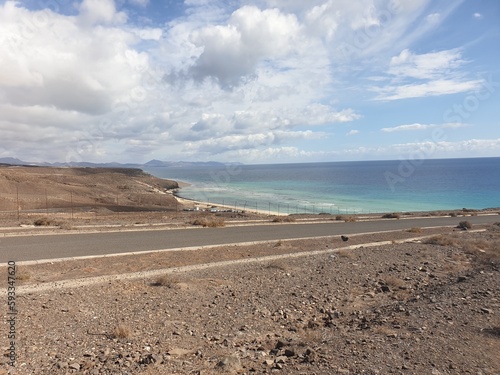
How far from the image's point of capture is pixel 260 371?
6.06 meters

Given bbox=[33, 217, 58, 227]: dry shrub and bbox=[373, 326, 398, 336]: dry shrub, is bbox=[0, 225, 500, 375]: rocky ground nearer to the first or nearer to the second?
bbox=[373, 326, 398, 336]: dry shrub

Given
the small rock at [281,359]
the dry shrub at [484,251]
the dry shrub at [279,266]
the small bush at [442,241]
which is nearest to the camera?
the small rock at [281,359]

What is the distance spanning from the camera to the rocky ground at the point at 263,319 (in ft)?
20.6

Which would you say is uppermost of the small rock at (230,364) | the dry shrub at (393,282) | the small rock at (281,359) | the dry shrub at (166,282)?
the small rock at (230,364)

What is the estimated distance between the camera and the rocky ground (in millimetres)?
6273

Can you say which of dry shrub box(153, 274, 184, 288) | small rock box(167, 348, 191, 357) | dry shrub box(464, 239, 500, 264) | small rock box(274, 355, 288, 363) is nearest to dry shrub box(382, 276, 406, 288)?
dry shrub box(464, 239, 500, 264)

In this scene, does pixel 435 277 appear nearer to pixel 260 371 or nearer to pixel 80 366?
pixel 260 371

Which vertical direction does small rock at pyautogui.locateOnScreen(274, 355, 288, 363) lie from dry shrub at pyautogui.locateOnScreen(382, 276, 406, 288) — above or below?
above

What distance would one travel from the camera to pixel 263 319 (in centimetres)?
Result: 913

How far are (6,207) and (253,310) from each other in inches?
1661

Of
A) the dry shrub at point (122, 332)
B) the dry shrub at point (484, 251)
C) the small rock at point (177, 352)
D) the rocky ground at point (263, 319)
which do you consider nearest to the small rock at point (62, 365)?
the rocky ground at point (263, 319)

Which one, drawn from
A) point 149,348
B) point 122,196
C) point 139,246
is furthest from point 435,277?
point 122,196

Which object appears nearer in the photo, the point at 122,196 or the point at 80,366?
the point at 80,366

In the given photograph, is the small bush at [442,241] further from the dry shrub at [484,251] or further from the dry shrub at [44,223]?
the dry shrub at [44,223]
